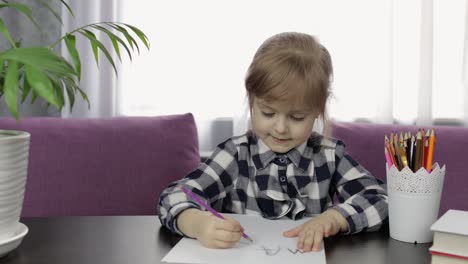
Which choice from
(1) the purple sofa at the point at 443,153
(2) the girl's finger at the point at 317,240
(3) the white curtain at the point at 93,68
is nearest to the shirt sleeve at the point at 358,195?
(2) the girl's finger at the point at 317,240

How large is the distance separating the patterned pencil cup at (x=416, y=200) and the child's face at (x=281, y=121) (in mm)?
250

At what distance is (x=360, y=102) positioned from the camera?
2166 mm

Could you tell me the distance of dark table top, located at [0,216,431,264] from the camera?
0.85 metres

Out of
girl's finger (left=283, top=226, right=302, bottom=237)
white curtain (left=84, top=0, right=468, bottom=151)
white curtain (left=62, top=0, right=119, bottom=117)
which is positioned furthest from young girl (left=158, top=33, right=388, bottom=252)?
white curtain (left=62, top=0, right=119, bottom=117)

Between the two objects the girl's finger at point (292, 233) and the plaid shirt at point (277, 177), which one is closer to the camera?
the girl's finger at point (292, 233)

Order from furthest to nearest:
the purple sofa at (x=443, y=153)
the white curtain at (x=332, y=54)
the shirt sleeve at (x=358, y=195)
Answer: the white curtain at (x=332, y=54)
the purple sofa at (x=443, y=153)
the shirt sleeve at (x=358, y=195)

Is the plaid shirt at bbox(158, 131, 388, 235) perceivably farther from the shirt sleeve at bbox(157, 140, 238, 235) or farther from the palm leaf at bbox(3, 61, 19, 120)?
the palm leaf at bbox(3, 61, 19, 120)

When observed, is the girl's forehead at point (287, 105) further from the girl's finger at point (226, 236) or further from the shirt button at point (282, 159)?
the girl's finger at point (226, 236)

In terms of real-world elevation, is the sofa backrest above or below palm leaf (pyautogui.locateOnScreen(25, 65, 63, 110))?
below

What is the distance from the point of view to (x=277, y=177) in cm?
127

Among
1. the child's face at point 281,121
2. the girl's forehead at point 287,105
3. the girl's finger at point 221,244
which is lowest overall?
the girl's finger at point 221,244

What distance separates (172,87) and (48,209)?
0.79 m

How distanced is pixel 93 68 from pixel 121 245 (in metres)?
1.37

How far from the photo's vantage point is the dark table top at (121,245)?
852 mm
